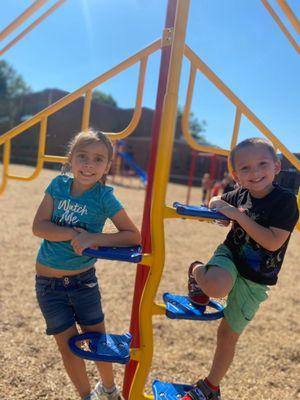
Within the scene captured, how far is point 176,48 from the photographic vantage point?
5.98 ft

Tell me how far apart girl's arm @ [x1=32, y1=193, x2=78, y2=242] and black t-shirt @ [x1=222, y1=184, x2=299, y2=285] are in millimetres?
795

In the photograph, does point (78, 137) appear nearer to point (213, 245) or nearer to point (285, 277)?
point (285, 277)

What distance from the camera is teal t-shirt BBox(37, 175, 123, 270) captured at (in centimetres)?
201

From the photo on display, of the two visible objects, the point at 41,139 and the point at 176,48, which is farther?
the point at 41,139

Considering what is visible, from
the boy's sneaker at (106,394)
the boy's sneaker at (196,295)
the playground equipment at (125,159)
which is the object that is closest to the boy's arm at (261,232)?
the boy's sneaker at (196,295)

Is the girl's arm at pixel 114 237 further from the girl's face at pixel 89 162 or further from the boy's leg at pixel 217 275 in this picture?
the boy's leg at pixel 217 275

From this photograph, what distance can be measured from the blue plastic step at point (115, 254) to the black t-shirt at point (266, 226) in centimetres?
53

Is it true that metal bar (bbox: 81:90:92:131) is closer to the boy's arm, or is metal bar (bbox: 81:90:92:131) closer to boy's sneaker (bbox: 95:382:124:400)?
the boy's arm

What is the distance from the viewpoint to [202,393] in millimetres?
1948

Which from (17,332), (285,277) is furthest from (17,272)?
(285,277)

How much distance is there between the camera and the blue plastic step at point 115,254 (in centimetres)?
169

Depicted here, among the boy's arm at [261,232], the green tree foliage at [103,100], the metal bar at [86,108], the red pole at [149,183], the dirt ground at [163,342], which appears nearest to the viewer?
the boy's arm at [261,232]

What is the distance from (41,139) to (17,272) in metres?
3.04

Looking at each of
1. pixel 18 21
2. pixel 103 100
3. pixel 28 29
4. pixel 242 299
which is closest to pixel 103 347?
pixel 242 299
